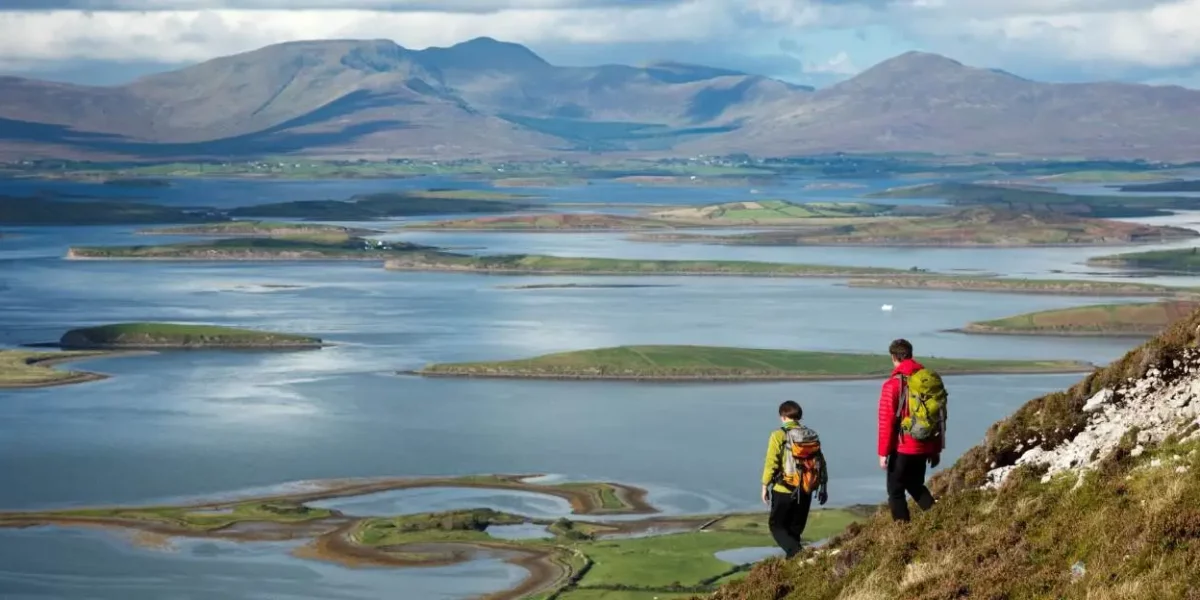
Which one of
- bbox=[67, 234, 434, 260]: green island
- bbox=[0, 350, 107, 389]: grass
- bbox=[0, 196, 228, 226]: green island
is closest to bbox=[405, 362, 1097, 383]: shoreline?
bbox=[0, 350, 107, 389]: grass

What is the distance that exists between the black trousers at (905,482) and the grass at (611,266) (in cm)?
10079

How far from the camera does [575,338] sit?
80.7 m

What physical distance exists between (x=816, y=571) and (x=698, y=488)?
30472 mm

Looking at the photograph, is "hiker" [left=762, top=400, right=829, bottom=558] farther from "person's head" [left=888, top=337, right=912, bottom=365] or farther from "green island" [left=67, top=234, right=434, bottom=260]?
"green island" [left=67, top=234, right=434, bottom=260]

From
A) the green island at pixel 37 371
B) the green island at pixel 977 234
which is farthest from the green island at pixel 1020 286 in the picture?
the green island at pixel 37 371

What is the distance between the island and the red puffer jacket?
214 feet

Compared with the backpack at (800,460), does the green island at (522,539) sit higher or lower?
lower

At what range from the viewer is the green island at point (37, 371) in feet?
220

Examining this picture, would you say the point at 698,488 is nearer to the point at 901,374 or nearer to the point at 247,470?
the point at 247,470

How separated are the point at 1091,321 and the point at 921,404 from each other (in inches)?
2878

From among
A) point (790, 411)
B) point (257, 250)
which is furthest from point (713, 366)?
point (257, 250)

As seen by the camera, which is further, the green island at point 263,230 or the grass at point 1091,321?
the green island at point 263,230

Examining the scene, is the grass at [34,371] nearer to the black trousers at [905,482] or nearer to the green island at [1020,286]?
the green island at [1020,286]

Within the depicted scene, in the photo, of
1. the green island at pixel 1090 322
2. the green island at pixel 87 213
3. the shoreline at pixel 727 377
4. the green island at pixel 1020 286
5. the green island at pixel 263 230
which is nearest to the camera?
the shoreline at pixel 727 377
